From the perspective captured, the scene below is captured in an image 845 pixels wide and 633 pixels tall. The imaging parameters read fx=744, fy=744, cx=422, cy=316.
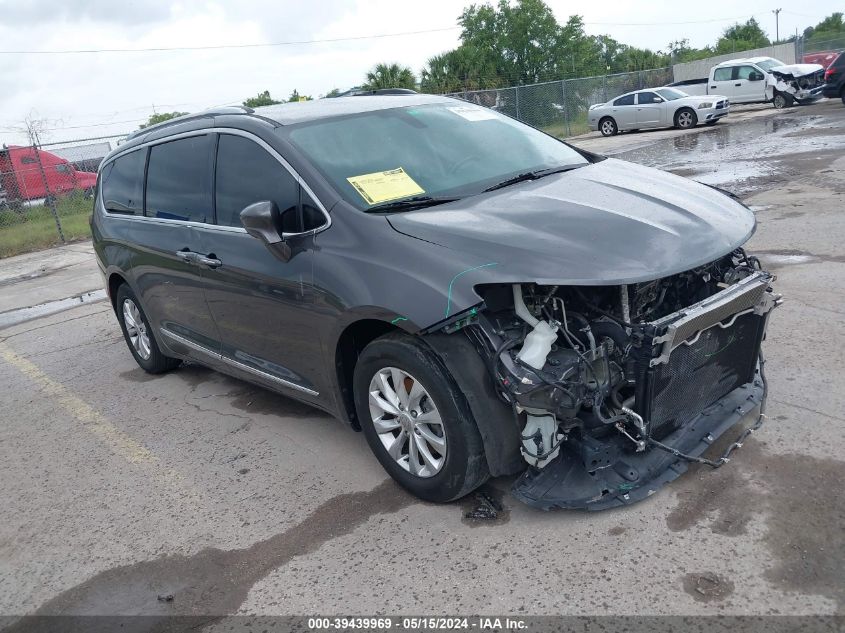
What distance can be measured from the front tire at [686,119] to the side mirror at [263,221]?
70.7 feet

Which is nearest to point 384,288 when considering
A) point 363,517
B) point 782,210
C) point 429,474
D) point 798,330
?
point 429,474

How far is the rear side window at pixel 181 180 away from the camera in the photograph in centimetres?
446

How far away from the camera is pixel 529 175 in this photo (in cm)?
406

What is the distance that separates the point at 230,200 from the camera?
13.8 ft

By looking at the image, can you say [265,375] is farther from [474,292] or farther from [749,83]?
[749,83]

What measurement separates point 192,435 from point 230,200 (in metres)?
1.57

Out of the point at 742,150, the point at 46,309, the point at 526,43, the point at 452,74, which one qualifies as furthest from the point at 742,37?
the point at 46,309

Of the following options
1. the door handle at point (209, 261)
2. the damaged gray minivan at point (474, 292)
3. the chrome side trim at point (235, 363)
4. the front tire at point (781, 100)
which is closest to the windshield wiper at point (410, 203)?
the damaged gray minivan at point (474, 292)

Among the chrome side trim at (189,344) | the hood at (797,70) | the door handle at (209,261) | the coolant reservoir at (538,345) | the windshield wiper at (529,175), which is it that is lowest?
the chrome side trim at (189,344)

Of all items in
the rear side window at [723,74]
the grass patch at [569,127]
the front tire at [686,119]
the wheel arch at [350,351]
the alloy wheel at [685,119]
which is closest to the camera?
the wheel arch at [350,351]

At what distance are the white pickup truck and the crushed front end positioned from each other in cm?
2425

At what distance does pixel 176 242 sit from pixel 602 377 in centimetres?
290

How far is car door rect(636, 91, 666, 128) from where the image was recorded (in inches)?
917

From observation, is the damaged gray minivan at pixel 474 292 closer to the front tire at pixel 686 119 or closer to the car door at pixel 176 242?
the car door at pixel 176 242
